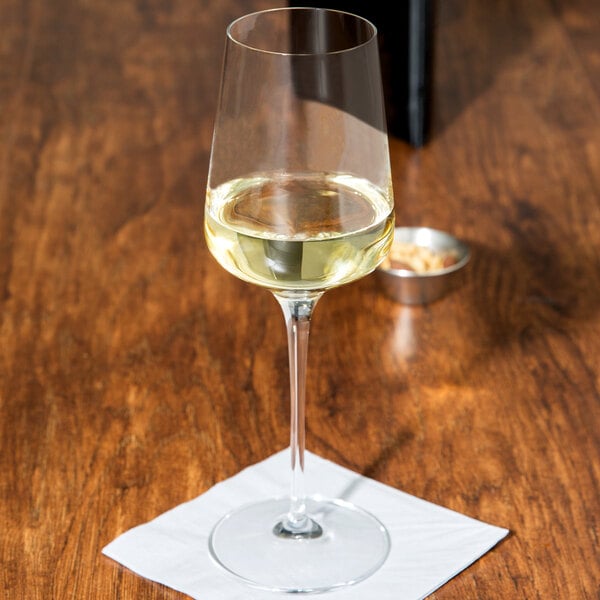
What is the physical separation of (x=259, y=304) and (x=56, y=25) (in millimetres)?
976

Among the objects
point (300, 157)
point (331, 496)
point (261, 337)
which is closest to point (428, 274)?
point (261, 337)

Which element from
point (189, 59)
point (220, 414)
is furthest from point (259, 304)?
point (189, 59)

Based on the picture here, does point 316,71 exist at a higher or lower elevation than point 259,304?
higher

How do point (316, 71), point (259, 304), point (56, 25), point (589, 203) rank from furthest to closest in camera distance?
1. point (56, 25)
2. point (589, 203)
3. point (259, 304)
4. point (316, 71)

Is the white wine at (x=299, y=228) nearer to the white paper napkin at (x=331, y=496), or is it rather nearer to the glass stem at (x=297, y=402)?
the glass stem at (x=297, y=402)

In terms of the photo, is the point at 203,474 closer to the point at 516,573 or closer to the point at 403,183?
the point at 516,573

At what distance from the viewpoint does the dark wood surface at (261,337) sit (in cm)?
92

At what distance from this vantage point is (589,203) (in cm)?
142

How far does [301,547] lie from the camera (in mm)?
876

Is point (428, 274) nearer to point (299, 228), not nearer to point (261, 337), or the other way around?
point (261, 337)

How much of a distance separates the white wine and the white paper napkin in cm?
21

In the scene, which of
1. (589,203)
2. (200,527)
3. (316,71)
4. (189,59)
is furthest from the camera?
(189,59)

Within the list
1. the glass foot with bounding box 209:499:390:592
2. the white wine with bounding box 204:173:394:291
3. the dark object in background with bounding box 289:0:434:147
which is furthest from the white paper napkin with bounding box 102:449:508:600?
the dark object in background with bounding box 289:0:434:147

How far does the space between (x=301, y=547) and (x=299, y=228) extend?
0.82ft
